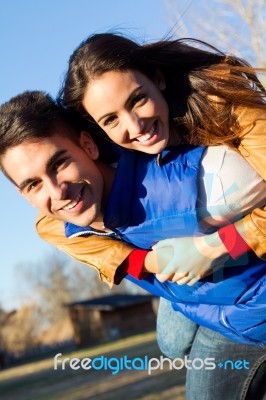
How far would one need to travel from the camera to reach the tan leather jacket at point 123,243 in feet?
8.30

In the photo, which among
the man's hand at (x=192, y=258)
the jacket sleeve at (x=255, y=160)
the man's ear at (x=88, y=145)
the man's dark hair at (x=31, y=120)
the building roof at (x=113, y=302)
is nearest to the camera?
the jacket sleeve at (x=255, y=160)

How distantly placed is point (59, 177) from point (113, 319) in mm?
42496

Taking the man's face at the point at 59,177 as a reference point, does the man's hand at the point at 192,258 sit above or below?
below

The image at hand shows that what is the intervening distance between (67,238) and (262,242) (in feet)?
3.37

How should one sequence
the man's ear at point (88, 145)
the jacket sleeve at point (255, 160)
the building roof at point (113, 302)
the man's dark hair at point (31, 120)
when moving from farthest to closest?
the building roof at point (113, 302)
the man's ear at point (88, 145)
the man's dark hair at point (31, 120)
the jacket sleeve at point (255, 160)

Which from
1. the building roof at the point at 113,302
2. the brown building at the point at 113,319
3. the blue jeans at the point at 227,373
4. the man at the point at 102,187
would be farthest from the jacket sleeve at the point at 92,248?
the building roof at the point at 113,302

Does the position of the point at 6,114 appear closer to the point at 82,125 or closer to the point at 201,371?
the point at 82,125

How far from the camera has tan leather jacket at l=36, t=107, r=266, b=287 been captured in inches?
99.7

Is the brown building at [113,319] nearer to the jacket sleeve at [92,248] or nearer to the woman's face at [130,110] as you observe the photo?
the jacket sleeve at [92,248]

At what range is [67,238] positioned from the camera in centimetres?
314

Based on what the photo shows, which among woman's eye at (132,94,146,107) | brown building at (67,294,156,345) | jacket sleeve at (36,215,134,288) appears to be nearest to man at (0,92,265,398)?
jacket sleeve at (36,215,134,288)

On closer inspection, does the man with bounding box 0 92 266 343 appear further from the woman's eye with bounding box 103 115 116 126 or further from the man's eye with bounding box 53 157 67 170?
the woman's eye with bounding box 103 115 116 126

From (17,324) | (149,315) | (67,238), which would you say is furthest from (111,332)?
(67,238)

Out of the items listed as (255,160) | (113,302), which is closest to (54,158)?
(255,160)
